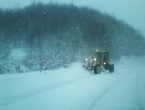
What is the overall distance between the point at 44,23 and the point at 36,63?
11329 millimetres

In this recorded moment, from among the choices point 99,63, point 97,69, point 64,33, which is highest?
point 64,33

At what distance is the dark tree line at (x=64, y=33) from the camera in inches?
1125

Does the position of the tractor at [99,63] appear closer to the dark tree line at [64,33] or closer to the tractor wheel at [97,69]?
the tractor wheel at [97,69]

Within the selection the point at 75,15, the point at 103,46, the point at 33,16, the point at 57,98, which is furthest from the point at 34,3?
the point at 57,98

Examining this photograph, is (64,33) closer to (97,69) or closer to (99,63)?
(99,63)

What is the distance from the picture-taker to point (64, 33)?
105 ft

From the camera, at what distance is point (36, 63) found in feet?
83.8

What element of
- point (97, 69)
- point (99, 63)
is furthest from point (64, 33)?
point (97, 69)

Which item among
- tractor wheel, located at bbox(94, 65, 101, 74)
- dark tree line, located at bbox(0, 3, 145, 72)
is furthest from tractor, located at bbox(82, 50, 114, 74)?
dark tree line, located at bbox(0, 3, 145, 72)

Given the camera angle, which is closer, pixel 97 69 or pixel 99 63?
pixel 97 69

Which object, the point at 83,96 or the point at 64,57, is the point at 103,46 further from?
the point at 83,96

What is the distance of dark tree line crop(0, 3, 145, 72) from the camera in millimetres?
28562

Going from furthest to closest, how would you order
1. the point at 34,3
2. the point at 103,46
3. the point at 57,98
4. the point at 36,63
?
the point at 103,46 → the point at 34,3 → the point at 36,63 → the point at 57,98

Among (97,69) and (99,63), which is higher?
(99,63)
